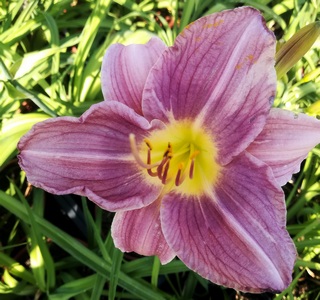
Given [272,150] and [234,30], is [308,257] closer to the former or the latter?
[272,150]

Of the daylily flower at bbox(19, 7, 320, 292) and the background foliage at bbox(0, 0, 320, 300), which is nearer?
the daylily flower at bbox(19, 7, 320, 292)

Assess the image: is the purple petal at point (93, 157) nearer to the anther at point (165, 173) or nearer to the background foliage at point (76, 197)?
the anther at point (165, 173)

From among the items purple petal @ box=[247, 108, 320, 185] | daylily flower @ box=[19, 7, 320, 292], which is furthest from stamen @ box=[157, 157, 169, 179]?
purple petal @ box=[247, 108, 320, 185]

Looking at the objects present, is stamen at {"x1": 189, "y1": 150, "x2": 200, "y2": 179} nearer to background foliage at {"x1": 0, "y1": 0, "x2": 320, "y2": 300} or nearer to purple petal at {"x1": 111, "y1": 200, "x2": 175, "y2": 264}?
purple petal at {"x1": 111, "y1": 200, "x2": 175, "y2": 264}

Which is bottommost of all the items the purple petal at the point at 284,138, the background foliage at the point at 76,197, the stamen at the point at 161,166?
the background foliage at the point at 76,197

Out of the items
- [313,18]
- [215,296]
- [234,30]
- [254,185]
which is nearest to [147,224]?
[254,185]

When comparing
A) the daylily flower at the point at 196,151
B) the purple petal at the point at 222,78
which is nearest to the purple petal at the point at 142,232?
the daylily flower at the point at 196,151
